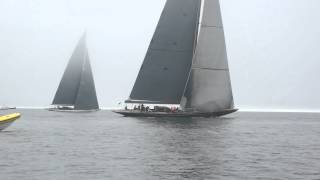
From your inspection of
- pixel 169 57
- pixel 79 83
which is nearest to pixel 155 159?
pixel 169 57

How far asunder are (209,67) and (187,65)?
3481 mm

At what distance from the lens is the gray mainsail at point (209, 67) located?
276 feet

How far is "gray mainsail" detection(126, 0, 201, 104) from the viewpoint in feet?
279

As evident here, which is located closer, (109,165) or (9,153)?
(109,165)

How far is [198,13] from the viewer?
85250 millimetres

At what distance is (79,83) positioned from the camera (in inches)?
5089

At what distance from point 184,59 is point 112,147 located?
42502 mm

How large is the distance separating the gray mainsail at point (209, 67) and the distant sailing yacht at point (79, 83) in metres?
49.4

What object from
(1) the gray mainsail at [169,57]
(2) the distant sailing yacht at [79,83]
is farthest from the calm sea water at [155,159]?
(2) the distant sailing yacht at [79,83]

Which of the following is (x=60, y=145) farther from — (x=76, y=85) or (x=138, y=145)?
(x=76, y=85)

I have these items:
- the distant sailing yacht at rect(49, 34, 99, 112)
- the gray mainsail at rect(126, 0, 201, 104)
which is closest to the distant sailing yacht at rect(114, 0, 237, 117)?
the gray mainsail at rect(126, 0, 201, 104)

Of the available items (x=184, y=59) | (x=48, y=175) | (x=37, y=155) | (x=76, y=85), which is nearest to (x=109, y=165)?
(x=48, y=175)

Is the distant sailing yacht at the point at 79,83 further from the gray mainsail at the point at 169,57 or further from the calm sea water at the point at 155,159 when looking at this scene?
the calm sea water at the point at 155,159

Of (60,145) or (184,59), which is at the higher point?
(184,59)
